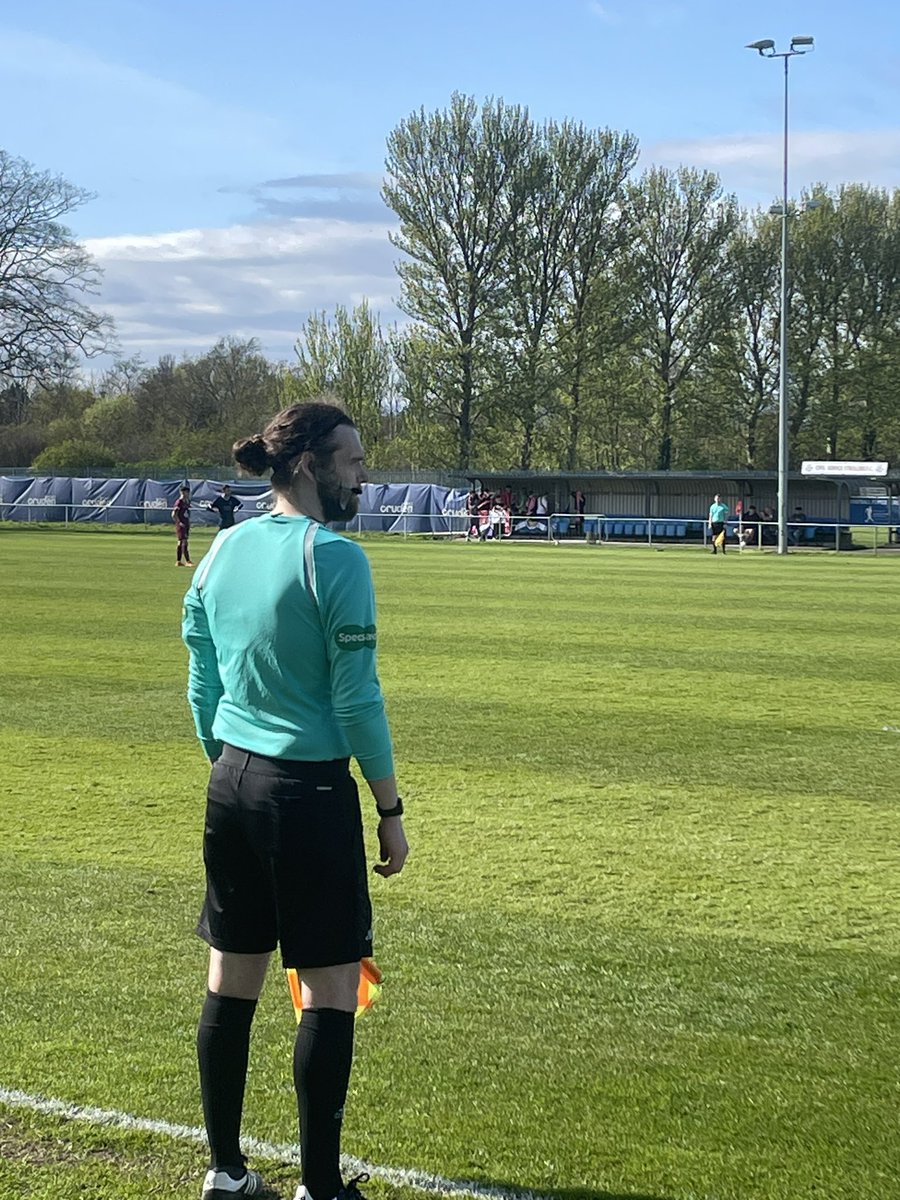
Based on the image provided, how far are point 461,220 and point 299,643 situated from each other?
6286 cm

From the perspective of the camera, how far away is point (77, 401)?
83.7 metres

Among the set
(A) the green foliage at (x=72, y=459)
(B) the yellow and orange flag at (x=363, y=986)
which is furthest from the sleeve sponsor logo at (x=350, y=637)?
(A) the green foliage at (x=72, y=459)

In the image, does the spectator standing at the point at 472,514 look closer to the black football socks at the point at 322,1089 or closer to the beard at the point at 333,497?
the beard at the point at 333,497

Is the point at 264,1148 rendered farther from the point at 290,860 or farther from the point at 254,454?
the point at 254,454

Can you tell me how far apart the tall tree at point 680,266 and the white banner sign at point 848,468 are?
1781 cm

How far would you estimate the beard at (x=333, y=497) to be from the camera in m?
3.61

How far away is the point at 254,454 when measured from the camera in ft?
12.0

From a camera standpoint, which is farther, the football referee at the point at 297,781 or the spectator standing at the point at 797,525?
the spectator standing at the point at 797,525

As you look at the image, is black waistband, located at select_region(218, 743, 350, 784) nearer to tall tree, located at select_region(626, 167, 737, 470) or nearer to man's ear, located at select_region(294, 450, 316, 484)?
man's ear, located at select_region(294, 450, 316, 484)

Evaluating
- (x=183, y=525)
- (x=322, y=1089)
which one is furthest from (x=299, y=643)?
(x=183, y=525)

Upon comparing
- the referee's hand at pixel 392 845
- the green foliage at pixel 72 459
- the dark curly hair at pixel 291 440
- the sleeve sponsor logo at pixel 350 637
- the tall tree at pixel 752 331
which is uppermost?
the tall tree at pixel 752 331

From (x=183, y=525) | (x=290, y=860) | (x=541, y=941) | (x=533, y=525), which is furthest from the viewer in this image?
(x=533, y=525)

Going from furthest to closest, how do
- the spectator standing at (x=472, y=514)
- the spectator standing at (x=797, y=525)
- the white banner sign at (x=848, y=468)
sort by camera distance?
the spectator standing at (x=472, y=514)
the white banner sign at (x=848, y=468)
the spectator standing at (x=797, y=525)

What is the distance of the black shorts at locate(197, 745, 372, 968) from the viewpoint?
3.39 meters
